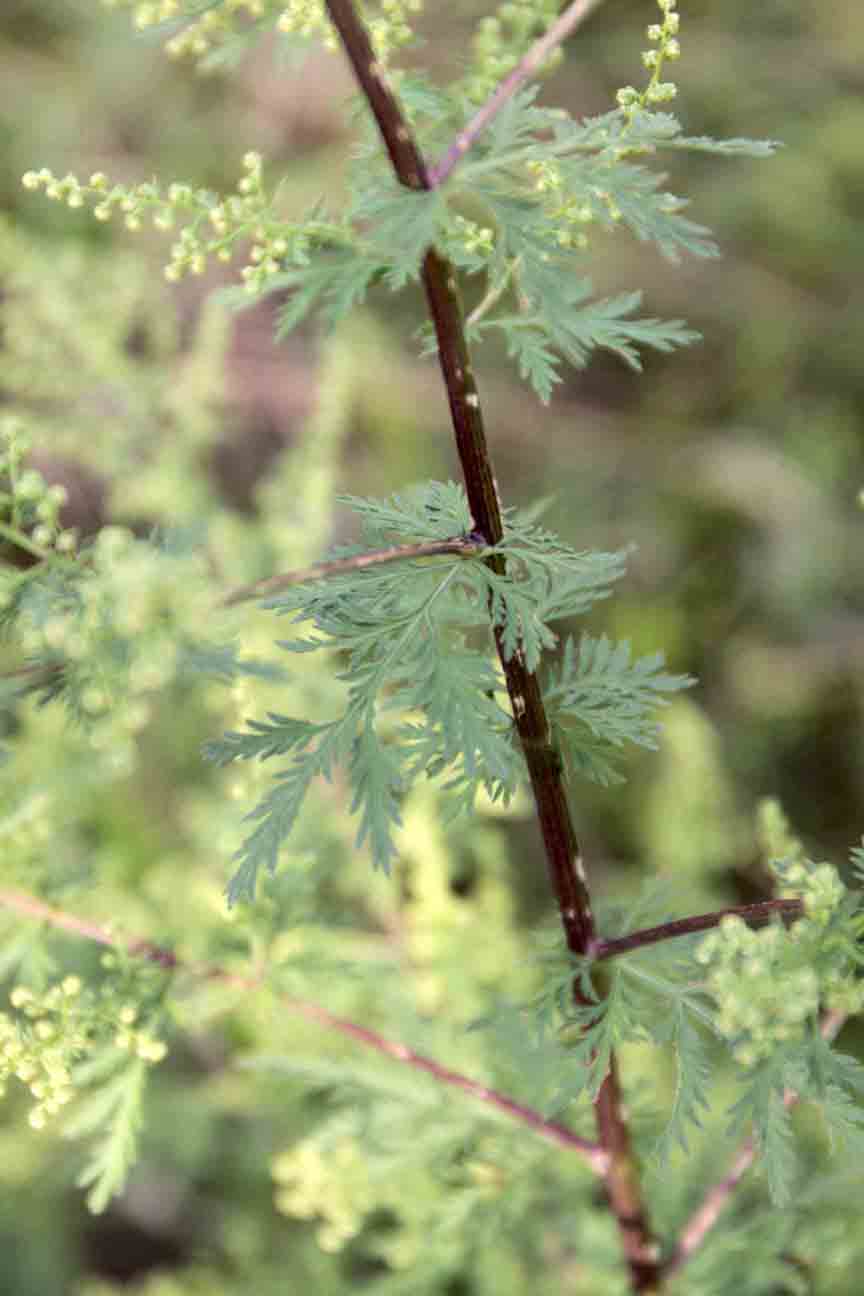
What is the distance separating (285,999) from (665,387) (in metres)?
2.97

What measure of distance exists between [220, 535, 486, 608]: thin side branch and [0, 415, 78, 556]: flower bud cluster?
15 centimetres

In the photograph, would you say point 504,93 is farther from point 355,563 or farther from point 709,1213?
point 709,1213

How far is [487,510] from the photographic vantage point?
1.10 m

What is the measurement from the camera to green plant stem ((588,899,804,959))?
107cm

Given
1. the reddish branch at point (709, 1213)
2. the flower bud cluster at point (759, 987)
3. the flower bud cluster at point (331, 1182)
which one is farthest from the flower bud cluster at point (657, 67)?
the flower bud cluster at point (331, 1182)

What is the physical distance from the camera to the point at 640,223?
992 millimetres

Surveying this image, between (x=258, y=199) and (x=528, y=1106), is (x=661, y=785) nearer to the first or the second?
(x=528, y=1106)

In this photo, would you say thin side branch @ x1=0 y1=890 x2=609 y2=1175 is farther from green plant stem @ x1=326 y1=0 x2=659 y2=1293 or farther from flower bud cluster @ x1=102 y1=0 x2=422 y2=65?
flower bud cluster @ x1=102 y1=0 x2=422 y2=65

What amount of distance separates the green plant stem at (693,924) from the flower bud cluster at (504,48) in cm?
75

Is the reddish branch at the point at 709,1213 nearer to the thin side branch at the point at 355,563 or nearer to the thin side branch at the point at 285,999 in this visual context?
the thin side branch at the point at 285,999

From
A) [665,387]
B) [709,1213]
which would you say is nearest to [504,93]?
[709,1213]

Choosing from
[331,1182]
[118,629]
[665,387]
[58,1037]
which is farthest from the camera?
[665,387]

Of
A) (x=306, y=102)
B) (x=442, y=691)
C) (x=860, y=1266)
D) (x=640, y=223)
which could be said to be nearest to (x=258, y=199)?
(x=640, y=223)

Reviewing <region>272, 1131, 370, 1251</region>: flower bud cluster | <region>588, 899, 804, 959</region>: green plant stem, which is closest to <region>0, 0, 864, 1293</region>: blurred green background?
<region>272, 1131, 370, 1251</region>: flower bud cluster
